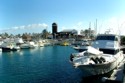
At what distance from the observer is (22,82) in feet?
105

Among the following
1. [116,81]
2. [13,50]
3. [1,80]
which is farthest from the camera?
[13,50]

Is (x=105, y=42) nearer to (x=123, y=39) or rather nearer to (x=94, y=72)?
(x=94, y=72)

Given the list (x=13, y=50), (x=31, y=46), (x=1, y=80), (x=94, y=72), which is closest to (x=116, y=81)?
(x=94, y=72)

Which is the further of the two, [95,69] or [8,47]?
[8,47]

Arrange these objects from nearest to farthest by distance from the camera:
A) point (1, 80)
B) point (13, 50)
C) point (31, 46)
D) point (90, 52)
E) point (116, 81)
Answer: point (116, 81) < point (90, 52) < point (1, 80) < point (13, 50) < point (31, 46)

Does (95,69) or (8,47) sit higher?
(95,69)

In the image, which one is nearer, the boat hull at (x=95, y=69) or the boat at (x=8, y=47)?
the boat hull at (x=95, y=69)

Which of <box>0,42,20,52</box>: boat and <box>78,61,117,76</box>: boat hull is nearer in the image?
<box>78,61,117,76</box>: boat hull

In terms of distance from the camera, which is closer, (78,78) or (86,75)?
(86,75)

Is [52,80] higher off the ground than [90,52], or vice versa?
[90,52]

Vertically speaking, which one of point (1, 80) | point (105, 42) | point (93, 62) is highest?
point (105, 42)

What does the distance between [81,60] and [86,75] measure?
2.40 metres

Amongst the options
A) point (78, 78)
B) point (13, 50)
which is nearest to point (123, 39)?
point (13, 50)

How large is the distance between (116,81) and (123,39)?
216 feet
